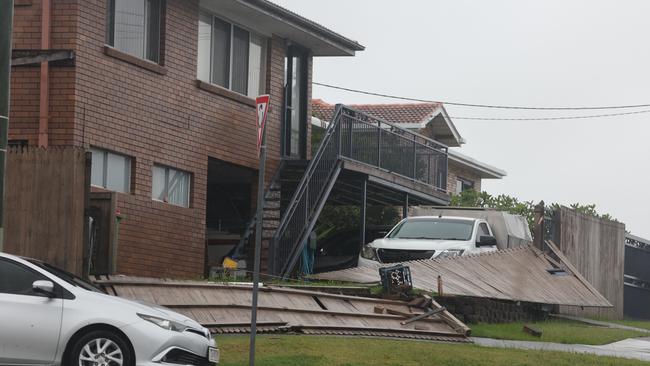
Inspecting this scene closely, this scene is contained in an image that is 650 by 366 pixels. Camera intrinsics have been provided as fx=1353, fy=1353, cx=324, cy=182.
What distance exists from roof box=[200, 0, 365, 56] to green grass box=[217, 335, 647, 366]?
10.3m

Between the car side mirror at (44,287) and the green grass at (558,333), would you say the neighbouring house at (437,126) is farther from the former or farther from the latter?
the car side mirror at (44,287)

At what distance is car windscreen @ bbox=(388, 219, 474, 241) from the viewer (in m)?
26.6

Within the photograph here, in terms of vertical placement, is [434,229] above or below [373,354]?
above

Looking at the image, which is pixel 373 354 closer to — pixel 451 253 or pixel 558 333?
pixel 558 333

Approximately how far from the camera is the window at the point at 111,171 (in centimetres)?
2288

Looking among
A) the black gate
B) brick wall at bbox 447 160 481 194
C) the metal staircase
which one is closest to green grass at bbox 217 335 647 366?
the metal staircase

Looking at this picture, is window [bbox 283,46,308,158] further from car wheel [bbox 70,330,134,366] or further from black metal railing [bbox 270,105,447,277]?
car wheel [bbox 70,330,134,366]

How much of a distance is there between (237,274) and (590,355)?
8.64 metres

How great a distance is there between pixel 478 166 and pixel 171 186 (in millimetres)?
23751

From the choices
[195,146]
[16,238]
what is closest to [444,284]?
[195,146]

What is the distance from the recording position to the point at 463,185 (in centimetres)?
4800

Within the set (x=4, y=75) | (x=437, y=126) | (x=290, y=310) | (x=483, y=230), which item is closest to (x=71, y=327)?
(x=4, y=75)

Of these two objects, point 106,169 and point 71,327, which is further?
point 106,169

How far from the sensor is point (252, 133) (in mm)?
27703
